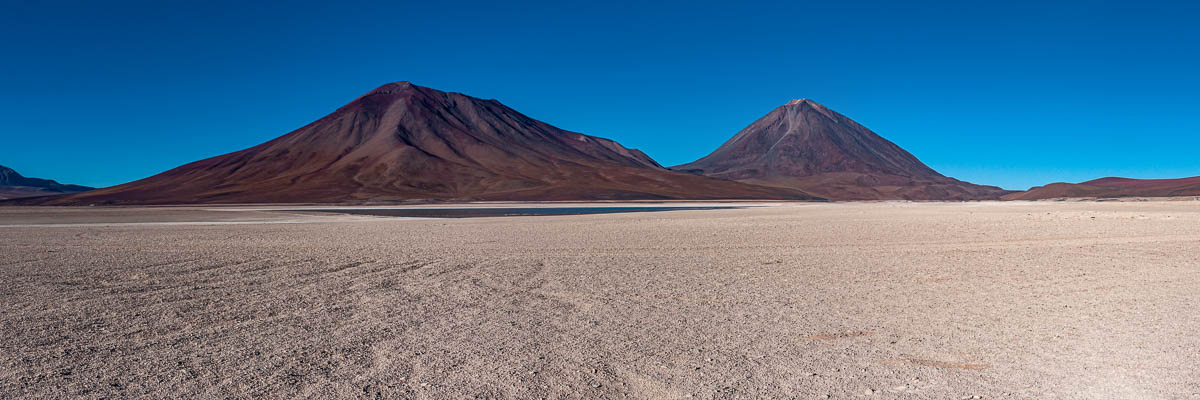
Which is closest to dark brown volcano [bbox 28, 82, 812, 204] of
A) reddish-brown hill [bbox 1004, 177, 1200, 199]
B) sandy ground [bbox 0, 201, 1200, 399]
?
reddish-brown hill [bbox 1004, 177, 1200, 199]

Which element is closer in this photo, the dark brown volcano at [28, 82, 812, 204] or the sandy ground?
the sandy ground

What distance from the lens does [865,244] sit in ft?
51.8

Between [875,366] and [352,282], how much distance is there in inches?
273

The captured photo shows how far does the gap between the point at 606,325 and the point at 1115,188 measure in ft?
561

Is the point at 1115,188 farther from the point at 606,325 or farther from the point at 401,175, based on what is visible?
the point at 606,325

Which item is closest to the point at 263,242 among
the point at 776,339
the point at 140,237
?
the point at 140,237

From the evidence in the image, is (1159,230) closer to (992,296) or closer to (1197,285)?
(1197,285)

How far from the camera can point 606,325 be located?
Result: 6797 mm

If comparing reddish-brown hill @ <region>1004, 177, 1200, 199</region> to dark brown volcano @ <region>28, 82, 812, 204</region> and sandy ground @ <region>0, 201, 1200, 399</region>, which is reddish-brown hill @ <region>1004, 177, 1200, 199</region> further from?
sandy ground @ <region>0, 201, 1200, 399</region>

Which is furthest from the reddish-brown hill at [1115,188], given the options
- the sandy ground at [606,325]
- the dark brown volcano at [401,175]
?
the sandy ground at [606,325]

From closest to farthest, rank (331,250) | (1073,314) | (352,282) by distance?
(1073,314) → (352,282) → (331,250)

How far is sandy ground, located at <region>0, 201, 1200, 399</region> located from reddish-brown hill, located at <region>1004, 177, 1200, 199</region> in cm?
13281

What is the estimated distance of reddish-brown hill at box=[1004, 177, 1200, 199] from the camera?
125500 millimetres

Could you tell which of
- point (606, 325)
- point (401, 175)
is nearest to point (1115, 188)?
point (401, 175)
